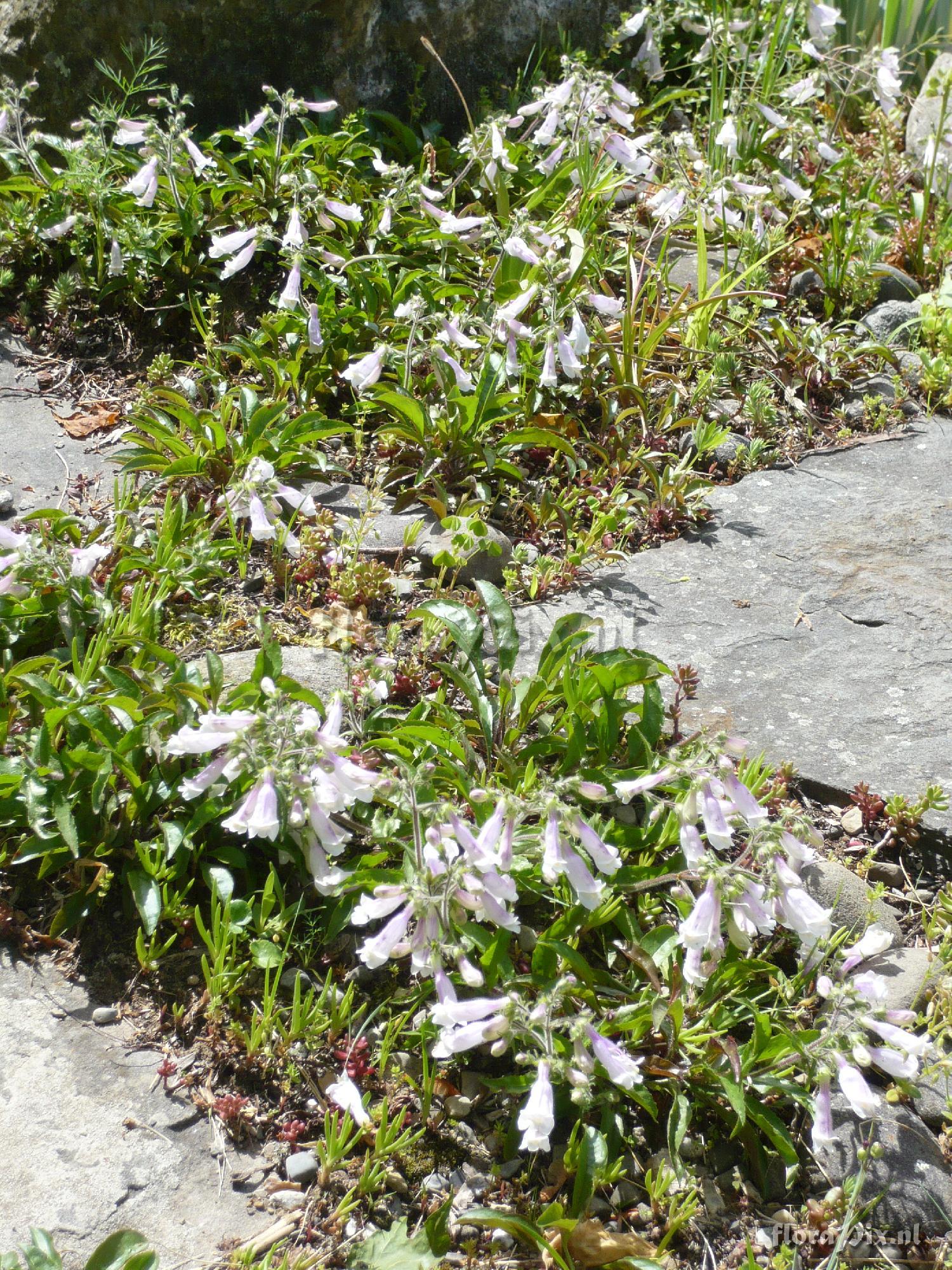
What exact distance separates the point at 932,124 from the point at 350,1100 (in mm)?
6248

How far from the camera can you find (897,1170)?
2.68m

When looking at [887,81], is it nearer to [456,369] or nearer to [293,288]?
[456,369]

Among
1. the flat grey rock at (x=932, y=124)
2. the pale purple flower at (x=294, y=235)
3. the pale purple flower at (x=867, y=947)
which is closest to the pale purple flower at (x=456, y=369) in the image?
the pale purple flower at (x=294, y=235)

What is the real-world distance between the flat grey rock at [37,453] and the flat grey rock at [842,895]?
2935mm

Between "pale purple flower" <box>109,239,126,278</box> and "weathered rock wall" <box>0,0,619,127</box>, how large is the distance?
1191 millimetres

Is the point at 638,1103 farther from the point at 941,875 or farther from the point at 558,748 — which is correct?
the point at 941,875

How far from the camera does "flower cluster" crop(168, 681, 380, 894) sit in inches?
103

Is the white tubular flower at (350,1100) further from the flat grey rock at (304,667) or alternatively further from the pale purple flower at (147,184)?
the pale purple flower at (147,184)

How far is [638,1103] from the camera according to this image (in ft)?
8.98

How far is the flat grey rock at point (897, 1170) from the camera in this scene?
2.64m

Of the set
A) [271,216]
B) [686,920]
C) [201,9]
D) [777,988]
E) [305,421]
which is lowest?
[777,988]

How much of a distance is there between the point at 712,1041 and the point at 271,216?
3.94 m

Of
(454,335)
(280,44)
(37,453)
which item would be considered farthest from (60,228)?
(454,335)

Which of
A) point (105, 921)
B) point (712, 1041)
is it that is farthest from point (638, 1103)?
point (105, 921)
